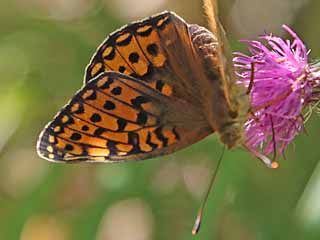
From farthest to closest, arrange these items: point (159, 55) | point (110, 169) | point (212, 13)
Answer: point (110, 169), point (159, 55), point (212, 13)

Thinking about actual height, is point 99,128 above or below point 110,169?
above

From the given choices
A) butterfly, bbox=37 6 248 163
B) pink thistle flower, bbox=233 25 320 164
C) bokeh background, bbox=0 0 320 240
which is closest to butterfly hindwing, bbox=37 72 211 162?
butterfly, bbox=37 6 248 163

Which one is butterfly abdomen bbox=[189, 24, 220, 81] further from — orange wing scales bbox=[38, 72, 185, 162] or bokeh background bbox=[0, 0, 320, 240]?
bokeh background bbox=[0, 0, 320, 240]

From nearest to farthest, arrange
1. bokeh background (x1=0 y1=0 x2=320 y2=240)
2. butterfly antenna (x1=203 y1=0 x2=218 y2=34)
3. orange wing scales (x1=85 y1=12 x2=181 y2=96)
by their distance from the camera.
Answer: butterfly antenna (x1=203 y1=0 x2=218 y2=34)
orange wing scales (x1=85 y1=12 x2=181 y2=96)
bokeh background (x1=0 y1=0 x2=320 y2=240)

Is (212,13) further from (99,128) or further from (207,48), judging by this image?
(99,128)

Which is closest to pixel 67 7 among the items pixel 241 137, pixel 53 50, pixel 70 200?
pixel 53 50

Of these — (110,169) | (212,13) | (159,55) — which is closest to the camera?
(212,13)

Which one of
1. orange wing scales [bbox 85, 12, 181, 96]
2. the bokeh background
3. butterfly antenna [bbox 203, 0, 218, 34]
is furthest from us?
the bokeh background

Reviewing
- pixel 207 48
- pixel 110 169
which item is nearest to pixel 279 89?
pixel 207 48
